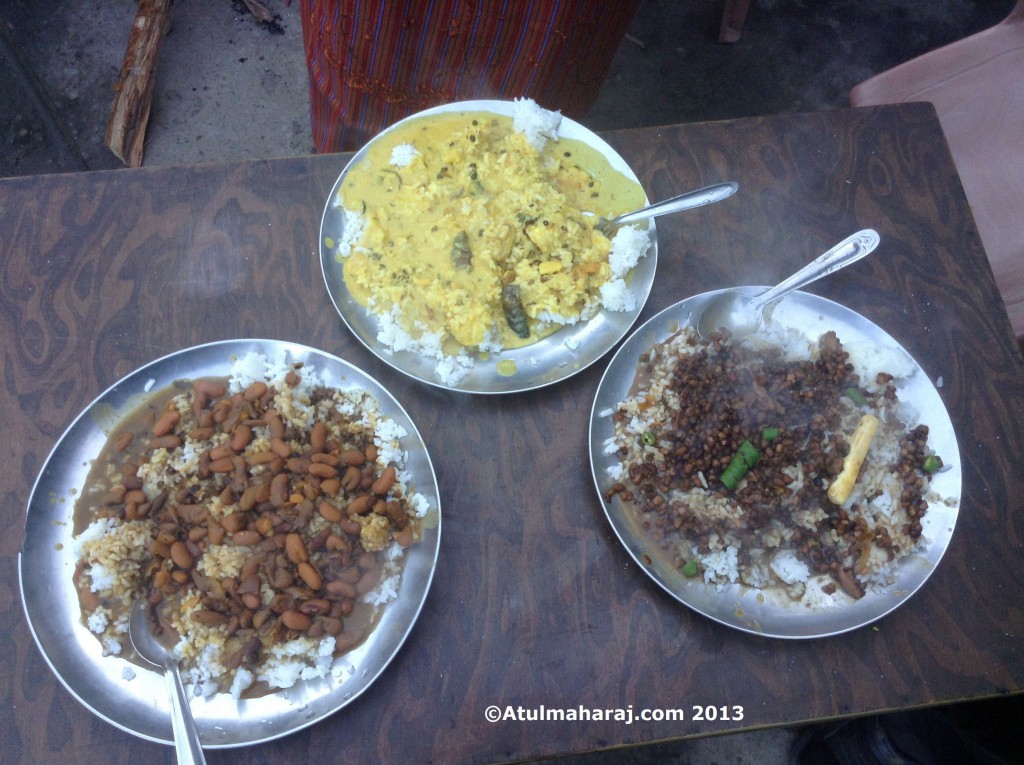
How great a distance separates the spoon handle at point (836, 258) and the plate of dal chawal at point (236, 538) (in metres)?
1.25

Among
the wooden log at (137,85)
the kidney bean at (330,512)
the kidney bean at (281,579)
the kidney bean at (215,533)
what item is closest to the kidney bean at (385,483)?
the kidney bean at (330,512)

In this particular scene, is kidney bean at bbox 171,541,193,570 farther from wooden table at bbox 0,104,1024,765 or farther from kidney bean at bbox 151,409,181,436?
→ wooden table at bbox 0,104,1024,765

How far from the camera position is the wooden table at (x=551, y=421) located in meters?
1.90

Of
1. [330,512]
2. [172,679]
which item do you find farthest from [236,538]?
[172,679]

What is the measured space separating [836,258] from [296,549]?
181 centimetres

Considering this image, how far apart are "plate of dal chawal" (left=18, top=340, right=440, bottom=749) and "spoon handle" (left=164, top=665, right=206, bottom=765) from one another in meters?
0.09

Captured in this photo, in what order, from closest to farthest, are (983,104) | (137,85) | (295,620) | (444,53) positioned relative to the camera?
1. (295,620)
2. (444,53)
3. (983,104)
4. (137,85)

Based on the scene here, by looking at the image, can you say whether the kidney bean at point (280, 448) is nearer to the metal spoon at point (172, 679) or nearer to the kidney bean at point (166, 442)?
the kidney bean at point (166, 442)

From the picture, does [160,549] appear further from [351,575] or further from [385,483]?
[385,483]

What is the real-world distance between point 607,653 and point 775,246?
1517mm

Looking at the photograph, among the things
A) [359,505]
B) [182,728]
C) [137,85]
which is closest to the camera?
[182,728]

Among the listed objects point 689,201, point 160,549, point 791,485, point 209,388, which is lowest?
point 160,549

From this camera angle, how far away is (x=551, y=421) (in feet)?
7.14

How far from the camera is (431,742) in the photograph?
187 cm
